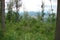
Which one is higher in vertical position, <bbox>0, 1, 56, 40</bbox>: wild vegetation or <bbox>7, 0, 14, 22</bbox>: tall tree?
<bbox>7, 0, 14, 22</bbox>: tall tree

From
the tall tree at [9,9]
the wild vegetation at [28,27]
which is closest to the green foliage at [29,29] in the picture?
the wild vegetation at [28,27]

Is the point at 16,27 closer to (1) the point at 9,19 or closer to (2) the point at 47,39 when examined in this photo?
(1) the point at 9,19

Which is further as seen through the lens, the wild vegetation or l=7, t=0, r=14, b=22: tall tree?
l=7, t=0, r=14, b=22: tall tree

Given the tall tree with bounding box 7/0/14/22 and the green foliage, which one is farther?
the tall tree with bounding box 7/0/14/22

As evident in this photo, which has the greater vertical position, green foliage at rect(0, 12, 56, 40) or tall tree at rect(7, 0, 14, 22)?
tall tree at rect(7, 0, 14, 22)

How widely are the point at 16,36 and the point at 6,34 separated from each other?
30 cm

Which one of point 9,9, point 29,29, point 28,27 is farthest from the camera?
point 9,9

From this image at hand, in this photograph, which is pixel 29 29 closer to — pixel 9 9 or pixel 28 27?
pixel 28 27

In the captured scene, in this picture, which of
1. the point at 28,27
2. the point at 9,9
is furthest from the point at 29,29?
the point at 9,9

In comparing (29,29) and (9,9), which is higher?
(9,9)

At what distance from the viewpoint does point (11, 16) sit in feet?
27.8

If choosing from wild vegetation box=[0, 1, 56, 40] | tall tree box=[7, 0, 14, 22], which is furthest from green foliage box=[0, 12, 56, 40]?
tall tree box=[7, 0, 14, 22]

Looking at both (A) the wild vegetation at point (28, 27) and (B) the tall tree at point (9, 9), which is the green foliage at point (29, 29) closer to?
(A) the wild vegetation at point (28, 27)

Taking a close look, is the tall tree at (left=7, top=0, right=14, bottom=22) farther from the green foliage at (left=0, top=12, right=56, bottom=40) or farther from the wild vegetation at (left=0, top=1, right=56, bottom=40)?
the green foliage at (left=0, top=12, right=56, bottom=40)
